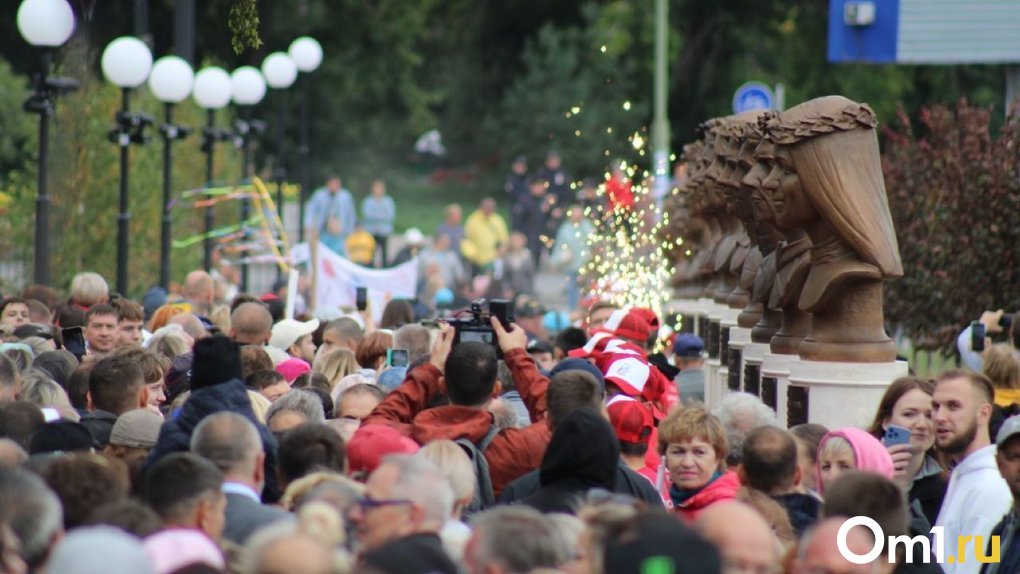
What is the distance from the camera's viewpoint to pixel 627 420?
9422mm

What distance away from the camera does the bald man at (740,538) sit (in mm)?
5914

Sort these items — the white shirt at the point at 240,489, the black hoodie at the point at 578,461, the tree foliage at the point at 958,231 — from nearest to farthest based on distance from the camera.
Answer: the white shirt at the point at 240,489 < the black hoodie at the point at 578,461 < the tree foliage at the point at 958,231

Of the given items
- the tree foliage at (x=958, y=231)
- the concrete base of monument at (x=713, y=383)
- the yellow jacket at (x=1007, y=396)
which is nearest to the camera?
the yellow jacket at (x=1007, y=396)

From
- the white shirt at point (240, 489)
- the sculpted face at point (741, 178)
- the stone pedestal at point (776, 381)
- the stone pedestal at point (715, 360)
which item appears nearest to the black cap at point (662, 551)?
the white shirt at point (240, 489)

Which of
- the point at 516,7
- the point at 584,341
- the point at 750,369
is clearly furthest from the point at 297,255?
the point at 516,7

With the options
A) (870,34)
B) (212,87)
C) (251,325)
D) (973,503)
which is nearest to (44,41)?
(251,325)

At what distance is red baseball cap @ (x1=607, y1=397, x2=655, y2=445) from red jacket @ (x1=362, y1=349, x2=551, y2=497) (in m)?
0.33

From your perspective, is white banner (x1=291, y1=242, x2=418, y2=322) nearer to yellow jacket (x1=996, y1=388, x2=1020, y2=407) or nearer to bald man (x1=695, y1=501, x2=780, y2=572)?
yellow jacket (x1=996, y1=388, x2=1020, y2=407)

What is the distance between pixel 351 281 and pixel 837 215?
37.2ft

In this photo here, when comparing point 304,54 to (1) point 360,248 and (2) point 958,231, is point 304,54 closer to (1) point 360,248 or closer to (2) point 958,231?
(1) point 360,248

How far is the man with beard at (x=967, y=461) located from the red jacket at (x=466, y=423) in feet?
5.75

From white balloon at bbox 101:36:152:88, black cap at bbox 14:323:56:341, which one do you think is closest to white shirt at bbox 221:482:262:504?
black cap at bbox 14:323:56:341

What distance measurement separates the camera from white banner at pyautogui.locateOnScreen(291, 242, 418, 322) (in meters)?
21.5

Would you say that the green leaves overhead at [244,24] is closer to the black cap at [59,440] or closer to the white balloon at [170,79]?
the black cap at [59,440]
